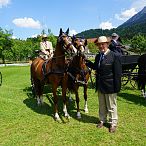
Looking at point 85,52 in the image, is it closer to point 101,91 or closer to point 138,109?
point 101,91

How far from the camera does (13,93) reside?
563 inches

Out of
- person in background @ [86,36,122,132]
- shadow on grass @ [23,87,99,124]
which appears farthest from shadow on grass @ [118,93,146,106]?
person in background @ [86,36,122,132]

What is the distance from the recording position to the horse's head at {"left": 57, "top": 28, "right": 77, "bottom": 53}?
8504 millimetres

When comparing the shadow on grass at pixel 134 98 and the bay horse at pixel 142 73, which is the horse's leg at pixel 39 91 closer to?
the shadow on grass at pixel 134 98

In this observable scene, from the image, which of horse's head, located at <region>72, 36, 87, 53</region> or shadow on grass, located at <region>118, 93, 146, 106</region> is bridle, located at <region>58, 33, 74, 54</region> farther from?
shadow on grass, located at <region>118, 93, 146, 106</region>

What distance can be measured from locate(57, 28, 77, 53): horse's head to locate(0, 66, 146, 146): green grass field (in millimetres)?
2236

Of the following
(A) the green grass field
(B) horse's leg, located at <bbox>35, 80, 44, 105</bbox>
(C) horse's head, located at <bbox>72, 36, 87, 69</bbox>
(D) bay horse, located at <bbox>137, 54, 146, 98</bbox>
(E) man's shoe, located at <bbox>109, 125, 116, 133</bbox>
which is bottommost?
(A) the green grass field

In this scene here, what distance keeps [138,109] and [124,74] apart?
378 cm

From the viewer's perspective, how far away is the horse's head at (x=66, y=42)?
850 centimetres

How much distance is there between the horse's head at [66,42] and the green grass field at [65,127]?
2.24 metres

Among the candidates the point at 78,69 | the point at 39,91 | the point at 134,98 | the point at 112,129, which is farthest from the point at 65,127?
the point at 134,98

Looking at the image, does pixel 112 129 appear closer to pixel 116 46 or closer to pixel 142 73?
pixel 142 73

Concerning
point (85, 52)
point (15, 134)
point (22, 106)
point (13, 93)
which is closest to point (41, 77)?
point (22, 106)

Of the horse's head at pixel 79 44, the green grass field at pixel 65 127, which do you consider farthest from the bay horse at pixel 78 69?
the green grass field at pixel 65 127
